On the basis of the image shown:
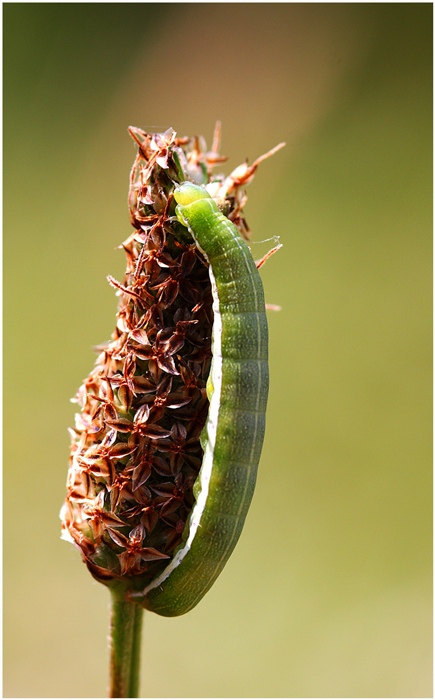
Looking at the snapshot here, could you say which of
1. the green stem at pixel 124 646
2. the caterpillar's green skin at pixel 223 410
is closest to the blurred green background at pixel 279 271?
the green stem at pixel 124 646

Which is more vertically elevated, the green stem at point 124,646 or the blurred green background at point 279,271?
the blurred green background at point 279,271

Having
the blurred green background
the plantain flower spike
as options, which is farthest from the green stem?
the blurred green background

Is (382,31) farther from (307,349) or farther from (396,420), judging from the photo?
(396,420)

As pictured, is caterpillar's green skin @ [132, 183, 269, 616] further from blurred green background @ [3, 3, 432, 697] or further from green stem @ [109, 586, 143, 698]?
blurred green background @ [3, 3, 432, 697]

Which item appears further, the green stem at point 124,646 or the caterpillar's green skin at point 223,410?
the green stem at point 124,646

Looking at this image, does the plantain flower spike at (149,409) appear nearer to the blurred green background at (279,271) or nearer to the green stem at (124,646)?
the green stem at (124,646)

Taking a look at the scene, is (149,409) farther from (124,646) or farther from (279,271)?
(279,271)

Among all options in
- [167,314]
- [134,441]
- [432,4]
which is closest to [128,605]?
[134,441]
